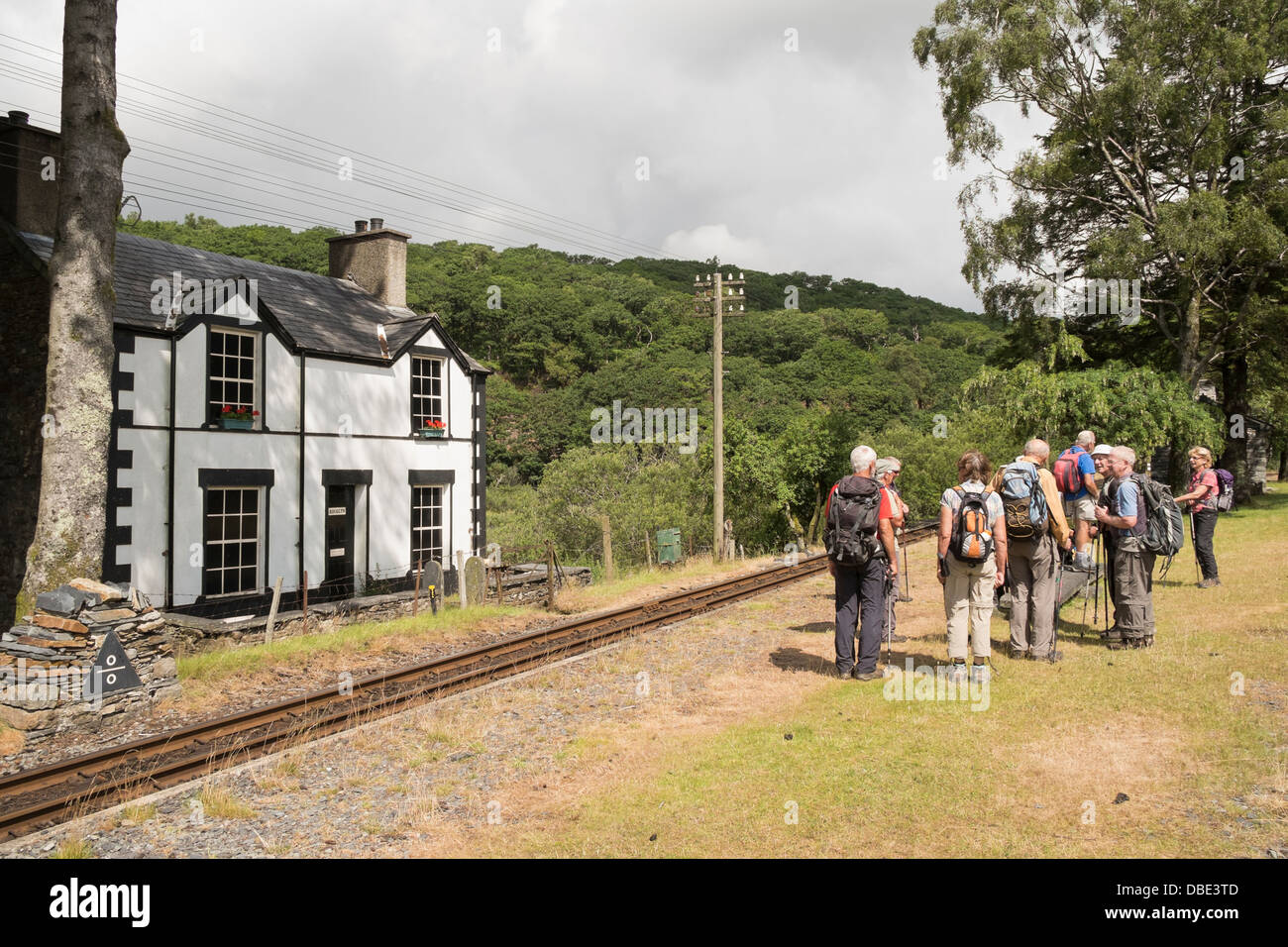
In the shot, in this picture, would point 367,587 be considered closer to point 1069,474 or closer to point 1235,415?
point 1069,474

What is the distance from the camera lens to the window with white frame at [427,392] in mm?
21016

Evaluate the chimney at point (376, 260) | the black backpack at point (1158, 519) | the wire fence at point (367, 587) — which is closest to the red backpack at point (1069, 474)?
the black backpack at point (1158, 519)

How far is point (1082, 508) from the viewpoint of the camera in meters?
9.74

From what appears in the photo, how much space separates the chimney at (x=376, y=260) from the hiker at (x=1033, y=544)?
18.6m

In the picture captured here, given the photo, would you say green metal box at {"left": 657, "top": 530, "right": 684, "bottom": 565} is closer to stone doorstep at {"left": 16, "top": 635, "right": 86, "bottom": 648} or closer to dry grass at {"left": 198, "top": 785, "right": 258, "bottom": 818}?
stone doorstep at {"left": 16, "top": 635, "right": 86, "bottom": 648}

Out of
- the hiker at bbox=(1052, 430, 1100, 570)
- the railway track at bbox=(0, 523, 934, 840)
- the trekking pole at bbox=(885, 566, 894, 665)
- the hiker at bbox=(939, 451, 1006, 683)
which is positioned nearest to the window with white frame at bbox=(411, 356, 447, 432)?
the railway track at bbox=(0, 523, 934, 840)

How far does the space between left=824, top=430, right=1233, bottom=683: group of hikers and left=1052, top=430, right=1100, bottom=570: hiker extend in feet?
1.09

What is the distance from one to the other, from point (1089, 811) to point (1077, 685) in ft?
9.18

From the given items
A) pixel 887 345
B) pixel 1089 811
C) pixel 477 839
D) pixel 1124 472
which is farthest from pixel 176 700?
pixel 887 345

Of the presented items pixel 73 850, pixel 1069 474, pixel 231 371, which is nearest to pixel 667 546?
pixel 231 371

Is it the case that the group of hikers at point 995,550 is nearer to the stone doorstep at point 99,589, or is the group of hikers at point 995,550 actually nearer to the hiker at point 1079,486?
the hiker at point 1079,486

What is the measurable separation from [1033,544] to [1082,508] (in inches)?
76.9

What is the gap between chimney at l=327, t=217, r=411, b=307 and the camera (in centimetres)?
2334
